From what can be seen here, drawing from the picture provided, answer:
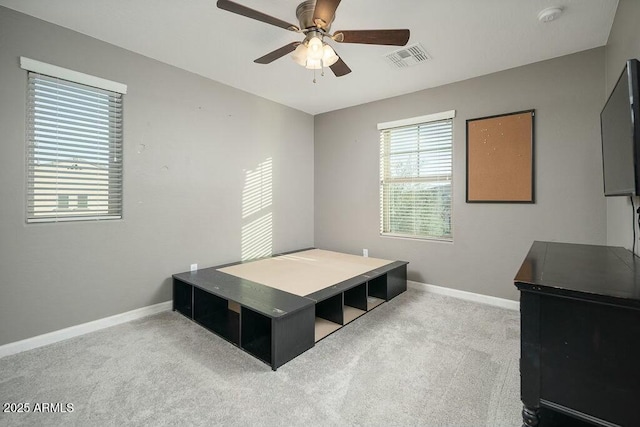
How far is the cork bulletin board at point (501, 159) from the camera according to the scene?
297 cm

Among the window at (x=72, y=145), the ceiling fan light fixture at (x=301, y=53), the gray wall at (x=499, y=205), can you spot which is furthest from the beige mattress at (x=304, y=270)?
the ceiling fan light fixture at (x=301, y=53)

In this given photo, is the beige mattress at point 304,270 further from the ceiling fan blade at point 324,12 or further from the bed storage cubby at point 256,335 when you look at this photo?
the ceiling fan blade at point 324,12

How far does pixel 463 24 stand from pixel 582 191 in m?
1.94

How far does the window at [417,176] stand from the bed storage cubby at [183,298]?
2.61 m

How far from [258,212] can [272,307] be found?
6.64 feet

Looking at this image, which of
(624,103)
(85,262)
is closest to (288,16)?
(624,103)

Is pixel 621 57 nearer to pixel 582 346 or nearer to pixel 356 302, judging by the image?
pixel 582 346

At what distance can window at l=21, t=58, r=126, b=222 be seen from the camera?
7.43ft

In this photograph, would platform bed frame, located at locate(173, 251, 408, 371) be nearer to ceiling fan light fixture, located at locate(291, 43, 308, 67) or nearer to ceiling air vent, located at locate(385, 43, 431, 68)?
ceiling fan light fixture, located at locate(291, 43, 308, 67)

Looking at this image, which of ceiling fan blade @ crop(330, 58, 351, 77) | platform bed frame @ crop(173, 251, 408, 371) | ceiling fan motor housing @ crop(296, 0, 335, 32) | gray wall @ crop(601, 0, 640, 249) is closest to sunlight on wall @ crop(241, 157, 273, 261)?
platform bed frame @ crop(173, 251, 408, 371)

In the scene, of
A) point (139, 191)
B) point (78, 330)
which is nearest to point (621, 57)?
point (139, 191)

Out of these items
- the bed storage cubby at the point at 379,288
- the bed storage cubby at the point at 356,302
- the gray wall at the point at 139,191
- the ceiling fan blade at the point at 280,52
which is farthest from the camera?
the bed storage cubby at the point at 379,288

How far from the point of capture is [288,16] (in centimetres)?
219

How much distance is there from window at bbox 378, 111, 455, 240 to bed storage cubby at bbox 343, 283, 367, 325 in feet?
4.27
